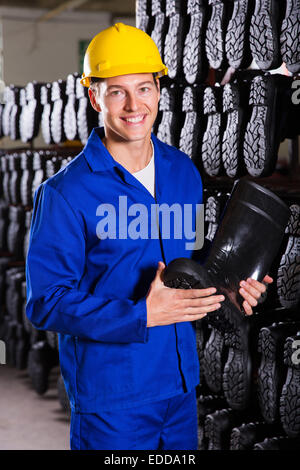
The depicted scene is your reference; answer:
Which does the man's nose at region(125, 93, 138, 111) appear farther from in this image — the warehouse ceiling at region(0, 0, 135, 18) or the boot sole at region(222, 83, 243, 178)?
the warehouse ceiling at region(0, 0, 135, 18)

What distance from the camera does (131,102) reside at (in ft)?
4.99

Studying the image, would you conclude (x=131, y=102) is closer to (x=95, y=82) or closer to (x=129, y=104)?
(x=129, y=104)

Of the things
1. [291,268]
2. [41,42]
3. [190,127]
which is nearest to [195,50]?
[190,127]

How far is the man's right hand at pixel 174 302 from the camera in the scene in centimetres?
142

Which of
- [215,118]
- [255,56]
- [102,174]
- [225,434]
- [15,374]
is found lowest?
[15,374]

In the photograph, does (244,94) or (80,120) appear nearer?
(244,94)

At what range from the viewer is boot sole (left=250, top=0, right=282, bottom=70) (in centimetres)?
206

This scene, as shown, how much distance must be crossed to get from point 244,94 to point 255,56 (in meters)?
0.15

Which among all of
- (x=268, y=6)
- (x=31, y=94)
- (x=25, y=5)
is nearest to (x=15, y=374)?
(x=31, y=94)

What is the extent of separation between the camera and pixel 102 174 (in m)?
1.59

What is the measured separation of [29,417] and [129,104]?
8.78ft

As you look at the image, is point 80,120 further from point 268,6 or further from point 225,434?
point 225,434

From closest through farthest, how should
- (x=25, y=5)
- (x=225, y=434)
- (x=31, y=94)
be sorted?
1. (x=225, y=434)
2. (x=31, y=94)
3. (x=25, y=5)

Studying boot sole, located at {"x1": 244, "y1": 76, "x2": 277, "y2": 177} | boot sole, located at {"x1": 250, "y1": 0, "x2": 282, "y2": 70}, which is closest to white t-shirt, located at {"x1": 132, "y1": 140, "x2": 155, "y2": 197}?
boot sole, located at {"x1": 244, "y1": 76, "x2": 277, "y2": 177}
